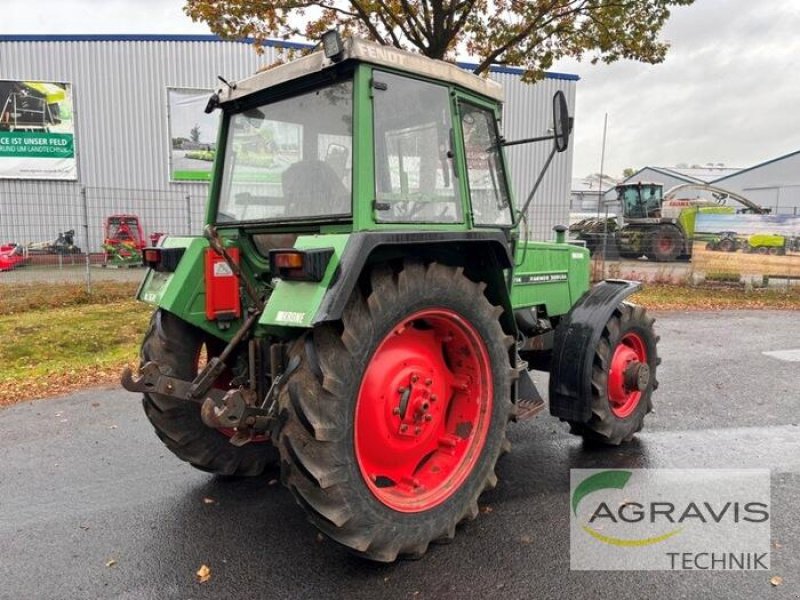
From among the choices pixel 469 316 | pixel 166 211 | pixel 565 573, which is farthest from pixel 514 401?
pixel 166 211

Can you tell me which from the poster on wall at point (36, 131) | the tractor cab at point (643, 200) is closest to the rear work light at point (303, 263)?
the poster on wall at point (36, 131)

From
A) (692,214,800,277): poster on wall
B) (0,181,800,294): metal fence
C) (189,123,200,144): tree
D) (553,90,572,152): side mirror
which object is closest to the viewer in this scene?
(553,90,572,152): side mirror

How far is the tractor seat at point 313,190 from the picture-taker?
112 inches

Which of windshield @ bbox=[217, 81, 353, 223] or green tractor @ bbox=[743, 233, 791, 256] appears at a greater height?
windshield @ bbox=[217, 81, 353, 223]

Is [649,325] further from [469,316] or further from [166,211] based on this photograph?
[166,211]

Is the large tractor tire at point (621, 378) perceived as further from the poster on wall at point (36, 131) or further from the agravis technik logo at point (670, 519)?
the poster on wall at point (36, 131)

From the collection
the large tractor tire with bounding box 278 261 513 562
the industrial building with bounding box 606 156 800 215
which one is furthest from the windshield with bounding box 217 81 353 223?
the industrial building with bounding box 606 156 800 215

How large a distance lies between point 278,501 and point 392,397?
3.77 ft

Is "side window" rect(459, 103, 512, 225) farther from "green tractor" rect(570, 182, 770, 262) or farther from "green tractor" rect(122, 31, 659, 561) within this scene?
"green tractor" rect(570, 182, 770, 262)

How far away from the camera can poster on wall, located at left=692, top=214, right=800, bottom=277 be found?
518 inches

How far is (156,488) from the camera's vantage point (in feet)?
11.7

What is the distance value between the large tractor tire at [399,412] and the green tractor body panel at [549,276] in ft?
3.12

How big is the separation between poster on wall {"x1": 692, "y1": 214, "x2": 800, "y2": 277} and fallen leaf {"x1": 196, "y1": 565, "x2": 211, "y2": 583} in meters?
13.5

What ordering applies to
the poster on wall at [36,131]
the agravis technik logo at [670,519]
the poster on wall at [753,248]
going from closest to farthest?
the agravis technik logo at [670,519] < the poster on wall at [753,248] < the poster on wall at [36,131]
